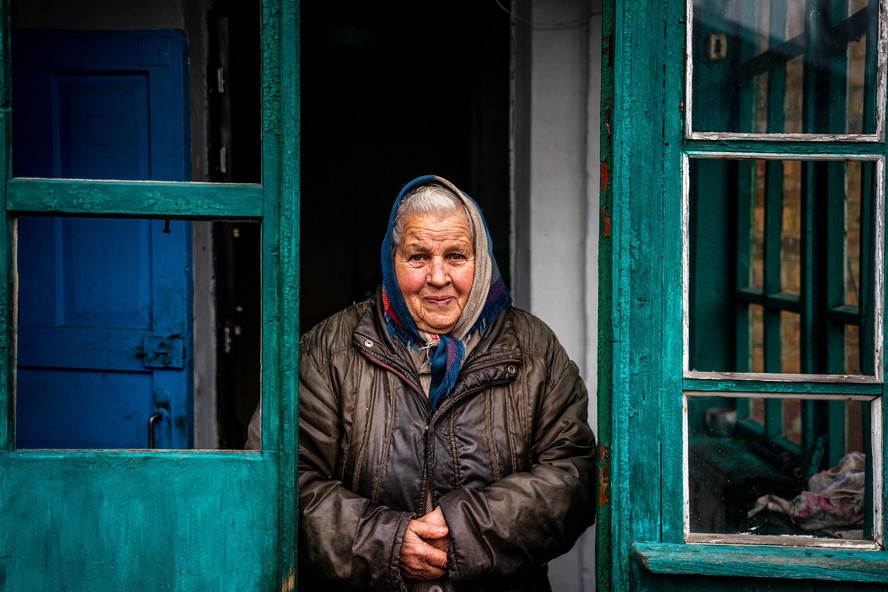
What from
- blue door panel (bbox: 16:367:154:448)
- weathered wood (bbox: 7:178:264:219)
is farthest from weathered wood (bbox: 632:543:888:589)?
blue door panel (bbox: 16:367:154:448)

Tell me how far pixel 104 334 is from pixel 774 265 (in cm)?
284

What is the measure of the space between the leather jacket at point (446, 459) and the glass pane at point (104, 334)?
1.15 metres

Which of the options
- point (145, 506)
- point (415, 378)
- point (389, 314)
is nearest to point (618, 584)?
point (415, 378)

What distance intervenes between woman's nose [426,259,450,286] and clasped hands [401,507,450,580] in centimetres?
61

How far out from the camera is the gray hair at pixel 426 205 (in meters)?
2.18

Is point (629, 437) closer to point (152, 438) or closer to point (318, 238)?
point (152, 438)

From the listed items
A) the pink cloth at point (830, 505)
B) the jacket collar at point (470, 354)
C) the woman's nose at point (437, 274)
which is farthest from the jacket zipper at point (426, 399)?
the pink cloth at point (830, 505)

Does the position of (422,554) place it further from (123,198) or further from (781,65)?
(781,65)

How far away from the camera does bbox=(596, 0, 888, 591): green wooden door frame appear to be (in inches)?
69.1

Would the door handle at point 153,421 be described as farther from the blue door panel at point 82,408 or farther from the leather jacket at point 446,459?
the leather jacket at point 446,459

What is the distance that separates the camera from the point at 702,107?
1773 mm

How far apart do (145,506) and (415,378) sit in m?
0.72

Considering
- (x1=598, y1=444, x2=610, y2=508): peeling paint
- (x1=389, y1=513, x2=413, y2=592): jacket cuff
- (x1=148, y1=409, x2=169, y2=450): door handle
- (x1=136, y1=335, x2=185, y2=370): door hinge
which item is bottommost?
(x1=389, y1=513, x2=413, y2=592): jacket cuff

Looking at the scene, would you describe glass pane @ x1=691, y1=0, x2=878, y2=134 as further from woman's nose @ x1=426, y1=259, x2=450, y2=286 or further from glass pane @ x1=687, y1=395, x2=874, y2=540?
woman's nose @ x1=426, y1=259, x2=450, y2=286
